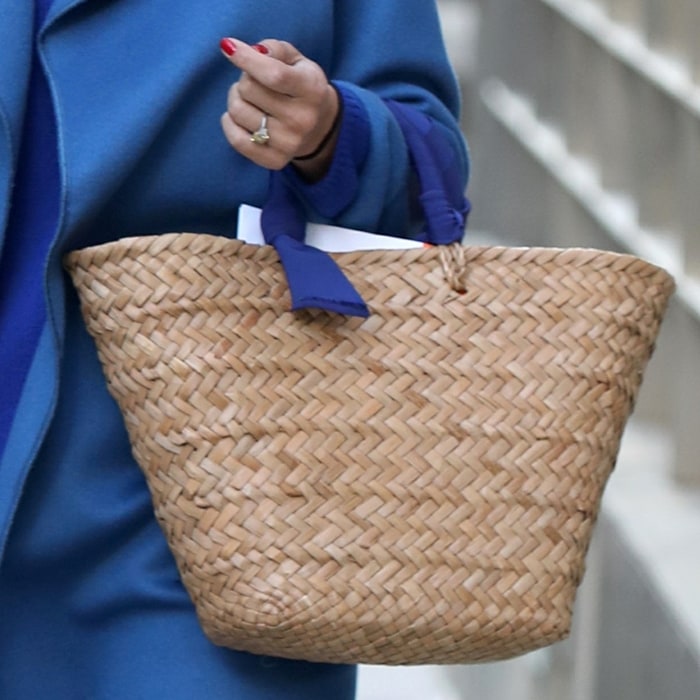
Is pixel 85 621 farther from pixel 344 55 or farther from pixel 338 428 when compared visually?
pixel 344 55

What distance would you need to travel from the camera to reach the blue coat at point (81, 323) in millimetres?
1282

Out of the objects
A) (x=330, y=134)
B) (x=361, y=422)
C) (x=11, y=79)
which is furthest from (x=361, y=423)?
(x=11, y=79)

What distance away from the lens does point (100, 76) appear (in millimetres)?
1307

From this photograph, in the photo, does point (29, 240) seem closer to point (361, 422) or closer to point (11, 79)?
point (11, 79)

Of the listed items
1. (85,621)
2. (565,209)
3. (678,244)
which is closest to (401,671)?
(565,209)

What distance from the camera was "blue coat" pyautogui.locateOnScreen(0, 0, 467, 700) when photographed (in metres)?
1.28

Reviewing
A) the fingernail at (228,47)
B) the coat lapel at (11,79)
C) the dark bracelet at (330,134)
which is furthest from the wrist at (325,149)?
the coat lapel at (11,79)

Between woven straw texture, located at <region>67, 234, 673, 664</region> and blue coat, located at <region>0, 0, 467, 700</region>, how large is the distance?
0.08 metres

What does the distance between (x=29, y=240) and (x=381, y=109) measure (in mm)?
295

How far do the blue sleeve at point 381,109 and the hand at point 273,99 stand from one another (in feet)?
0.25

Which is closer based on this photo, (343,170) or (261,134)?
(261,134)

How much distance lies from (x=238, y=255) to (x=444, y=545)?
0.86 feet

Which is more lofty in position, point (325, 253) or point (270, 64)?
point (270, 64)

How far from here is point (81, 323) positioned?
1.34 m
